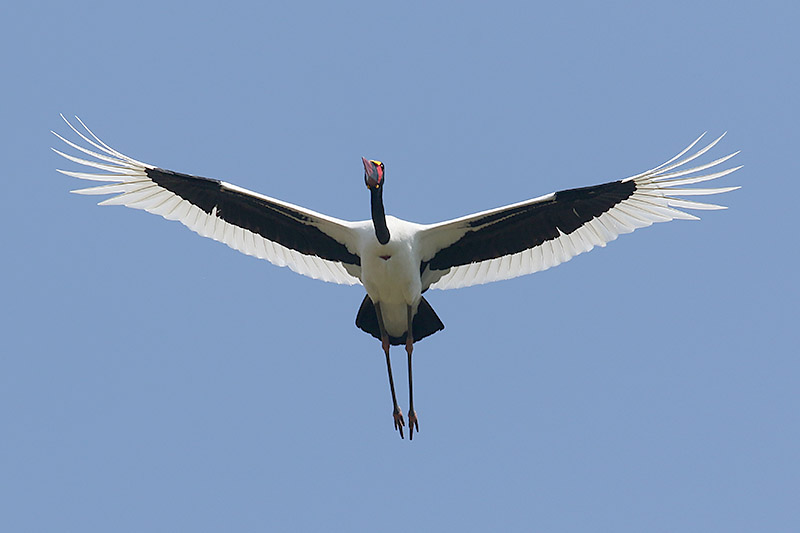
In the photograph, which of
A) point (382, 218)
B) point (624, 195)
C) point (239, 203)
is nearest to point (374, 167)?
point (382, 218)

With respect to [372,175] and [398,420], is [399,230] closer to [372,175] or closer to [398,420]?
[372,175]

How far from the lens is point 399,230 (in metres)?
18.8

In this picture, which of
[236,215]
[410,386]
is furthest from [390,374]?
[236,215]

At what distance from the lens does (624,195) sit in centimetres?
1881

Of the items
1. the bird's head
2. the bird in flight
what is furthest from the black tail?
the bird's head

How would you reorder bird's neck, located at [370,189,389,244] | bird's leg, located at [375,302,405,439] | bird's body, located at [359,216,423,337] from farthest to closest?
1. bird's leg, located at [375,302,405,439]
2. bird's body, located at [359,216,423,337]
3. bird's neck, located at [370,189,389,244]

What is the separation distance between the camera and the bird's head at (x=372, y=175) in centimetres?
1848

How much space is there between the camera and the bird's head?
60.6 feet

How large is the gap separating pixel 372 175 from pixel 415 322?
242cm

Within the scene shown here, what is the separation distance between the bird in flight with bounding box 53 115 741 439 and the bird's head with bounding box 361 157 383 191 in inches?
0.5

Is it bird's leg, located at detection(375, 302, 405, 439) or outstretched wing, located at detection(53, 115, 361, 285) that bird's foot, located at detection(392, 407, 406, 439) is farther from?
outstretched wing, located at detection(53, 115, 361, 285)

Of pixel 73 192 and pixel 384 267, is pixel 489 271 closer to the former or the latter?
pixel 384 267

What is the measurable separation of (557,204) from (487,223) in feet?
3.36

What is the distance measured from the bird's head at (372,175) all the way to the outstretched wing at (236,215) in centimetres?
94
